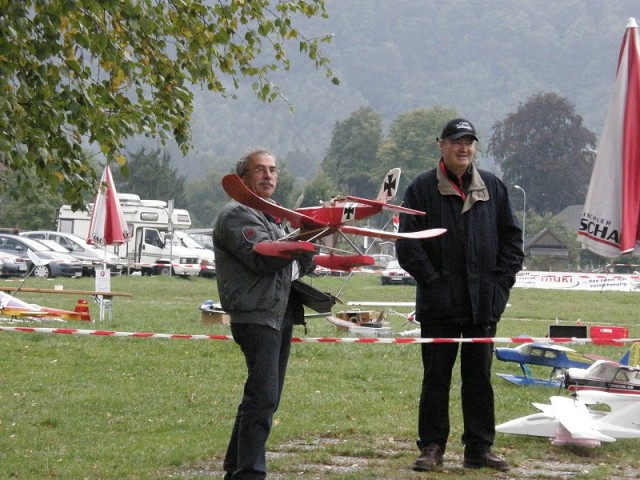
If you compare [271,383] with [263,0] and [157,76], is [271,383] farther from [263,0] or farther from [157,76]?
[263,0]

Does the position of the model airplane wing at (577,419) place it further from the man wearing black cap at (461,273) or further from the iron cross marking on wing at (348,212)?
the iron cross marking on wing at (348,212)

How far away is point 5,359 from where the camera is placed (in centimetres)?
1234

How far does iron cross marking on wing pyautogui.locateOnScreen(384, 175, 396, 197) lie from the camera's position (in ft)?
20.1

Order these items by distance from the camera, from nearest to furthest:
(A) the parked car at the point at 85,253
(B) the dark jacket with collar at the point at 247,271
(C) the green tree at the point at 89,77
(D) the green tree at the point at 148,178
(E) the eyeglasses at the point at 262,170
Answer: (B) the dark jacket with collar at the point at 247,271 < (E) the eyeglasses at the point at 262,170 < (C) the green tree at the point at 89,77 < (A) the parked car at the point at 85,253 < (D) the green tree at the point at 148,178

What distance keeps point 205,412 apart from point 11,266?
27.5 metres

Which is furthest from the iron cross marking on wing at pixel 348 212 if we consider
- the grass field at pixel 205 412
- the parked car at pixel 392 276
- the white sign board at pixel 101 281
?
the parked car at pixel 392 276

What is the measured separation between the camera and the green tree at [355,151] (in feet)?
436

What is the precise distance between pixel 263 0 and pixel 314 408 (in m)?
3.71

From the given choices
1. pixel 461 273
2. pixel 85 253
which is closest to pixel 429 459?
pixel 461 273

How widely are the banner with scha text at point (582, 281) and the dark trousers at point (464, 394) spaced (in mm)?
30782

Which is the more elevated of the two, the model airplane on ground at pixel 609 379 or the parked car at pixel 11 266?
the parked car at pixel 11 266

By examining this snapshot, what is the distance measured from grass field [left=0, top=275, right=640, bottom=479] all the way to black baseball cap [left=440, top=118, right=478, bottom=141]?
6.55 feet

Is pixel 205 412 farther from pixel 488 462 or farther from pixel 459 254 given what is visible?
pixel 459 254

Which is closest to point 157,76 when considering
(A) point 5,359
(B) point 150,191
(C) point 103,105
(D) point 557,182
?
(C) point 103,105
